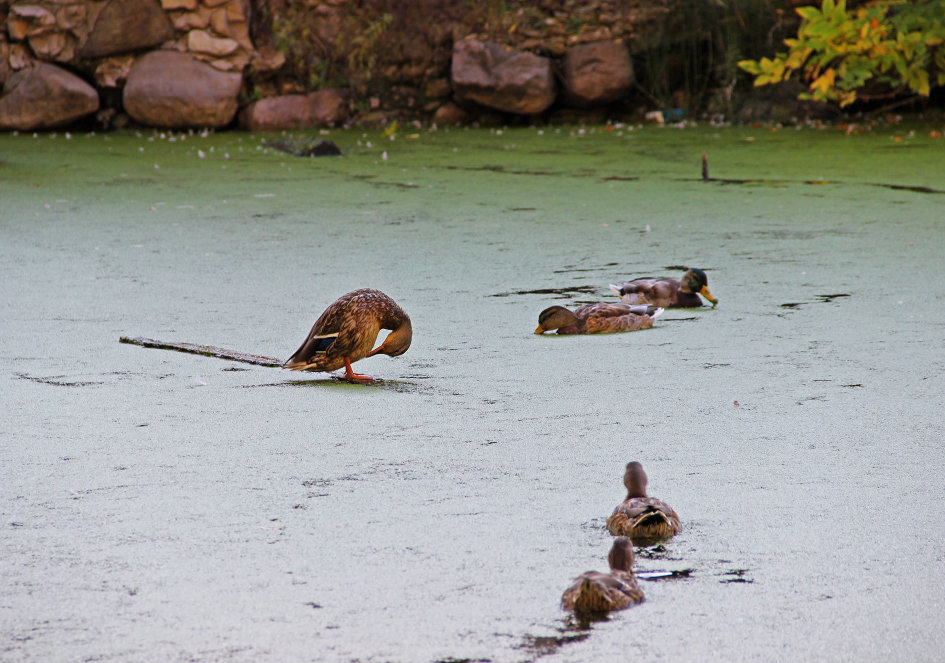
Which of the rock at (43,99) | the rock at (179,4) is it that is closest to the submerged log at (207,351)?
the rock at (43,99)

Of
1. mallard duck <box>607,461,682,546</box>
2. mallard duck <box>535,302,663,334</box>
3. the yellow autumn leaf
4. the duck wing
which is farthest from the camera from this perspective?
the yellow autumn leaf

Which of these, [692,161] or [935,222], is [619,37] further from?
[935,222]

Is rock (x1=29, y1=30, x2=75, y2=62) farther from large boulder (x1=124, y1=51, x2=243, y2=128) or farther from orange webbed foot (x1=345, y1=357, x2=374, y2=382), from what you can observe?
orange webbed foot (x1=345, y1=357, x2=374, y2=382)

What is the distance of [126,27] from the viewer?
11.1 metres

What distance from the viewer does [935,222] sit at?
214 inches

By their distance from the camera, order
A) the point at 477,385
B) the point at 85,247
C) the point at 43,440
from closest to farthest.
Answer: the point at 43,440
the point at 477,385
the point at 85,247

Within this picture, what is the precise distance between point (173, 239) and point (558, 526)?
3.89 meters

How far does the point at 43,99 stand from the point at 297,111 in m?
2.43

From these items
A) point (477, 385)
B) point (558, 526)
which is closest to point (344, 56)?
point (477, 385)

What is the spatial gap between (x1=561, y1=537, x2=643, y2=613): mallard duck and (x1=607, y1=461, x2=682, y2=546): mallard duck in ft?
0.45

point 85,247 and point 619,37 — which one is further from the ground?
point 619,37

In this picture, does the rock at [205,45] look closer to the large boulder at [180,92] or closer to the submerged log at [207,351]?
the large boulder at [180,92]

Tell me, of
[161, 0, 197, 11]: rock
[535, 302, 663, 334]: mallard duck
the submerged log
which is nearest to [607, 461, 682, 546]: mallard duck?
the submerged log

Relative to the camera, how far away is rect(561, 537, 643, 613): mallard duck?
5.61ft
